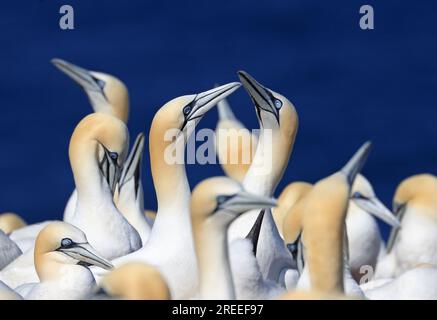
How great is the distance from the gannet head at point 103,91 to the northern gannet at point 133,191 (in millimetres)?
1135

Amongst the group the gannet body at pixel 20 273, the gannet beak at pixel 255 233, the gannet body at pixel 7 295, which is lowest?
the gannet body at pixel 20 273

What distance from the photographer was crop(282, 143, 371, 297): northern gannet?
31.8 feet

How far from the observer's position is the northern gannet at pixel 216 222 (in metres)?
9.66

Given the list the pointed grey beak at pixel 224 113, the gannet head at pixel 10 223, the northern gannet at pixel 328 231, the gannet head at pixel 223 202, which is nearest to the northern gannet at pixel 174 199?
the gannet head at pixel 223 202

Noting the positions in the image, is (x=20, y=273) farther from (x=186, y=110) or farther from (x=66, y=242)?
(x=186, y=110)

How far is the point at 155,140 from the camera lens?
38.3 ft

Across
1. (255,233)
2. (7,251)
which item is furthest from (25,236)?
(255,233)

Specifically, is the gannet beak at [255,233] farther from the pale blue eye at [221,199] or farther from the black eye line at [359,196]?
the black eye line at [359,196]

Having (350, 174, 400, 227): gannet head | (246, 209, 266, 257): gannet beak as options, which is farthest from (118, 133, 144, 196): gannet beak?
(246, 209, 266, 257): gannet beak

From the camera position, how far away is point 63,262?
1105 cm

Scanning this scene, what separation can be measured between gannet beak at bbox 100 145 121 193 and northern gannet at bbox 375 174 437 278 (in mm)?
2093
